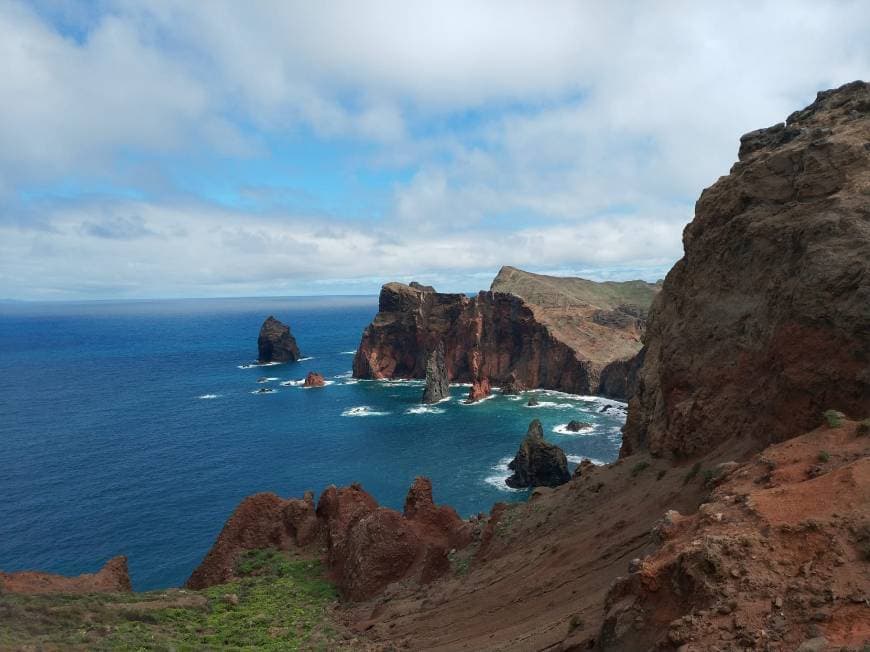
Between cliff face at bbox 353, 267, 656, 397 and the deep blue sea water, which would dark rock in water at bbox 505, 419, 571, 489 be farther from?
cliff face at bbox 353, 267, 656, 397

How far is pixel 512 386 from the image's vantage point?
124562mm

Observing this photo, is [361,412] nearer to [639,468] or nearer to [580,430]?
[580,430]

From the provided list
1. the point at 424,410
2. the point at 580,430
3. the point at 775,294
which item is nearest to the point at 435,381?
the point at 424,410

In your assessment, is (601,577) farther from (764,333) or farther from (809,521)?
(764,333)

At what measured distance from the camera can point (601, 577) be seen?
17.7 meters

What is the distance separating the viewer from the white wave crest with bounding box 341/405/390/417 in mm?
103500

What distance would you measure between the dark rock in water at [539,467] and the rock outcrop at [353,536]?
102 feet

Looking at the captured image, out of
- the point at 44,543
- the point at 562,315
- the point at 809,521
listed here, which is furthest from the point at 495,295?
the point at 809,521

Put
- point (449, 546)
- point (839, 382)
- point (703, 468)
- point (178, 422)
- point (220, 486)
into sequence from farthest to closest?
1. point (178, 422)
2. point (220, 486)
3. point (449, 546)
4. point (703, 468)
5. point (839, 382)

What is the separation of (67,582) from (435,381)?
89.3 m

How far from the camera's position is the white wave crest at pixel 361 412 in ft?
340

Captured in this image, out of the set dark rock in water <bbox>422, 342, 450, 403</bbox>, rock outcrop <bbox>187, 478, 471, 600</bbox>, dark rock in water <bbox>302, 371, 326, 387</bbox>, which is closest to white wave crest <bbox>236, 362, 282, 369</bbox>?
dark rock in water <bbox>302, 371, 326, 387</bbox>

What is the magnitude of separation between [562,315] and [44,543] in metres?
114

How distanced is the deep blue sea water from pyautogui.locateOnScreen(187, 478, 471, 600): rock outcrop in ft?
49.6
